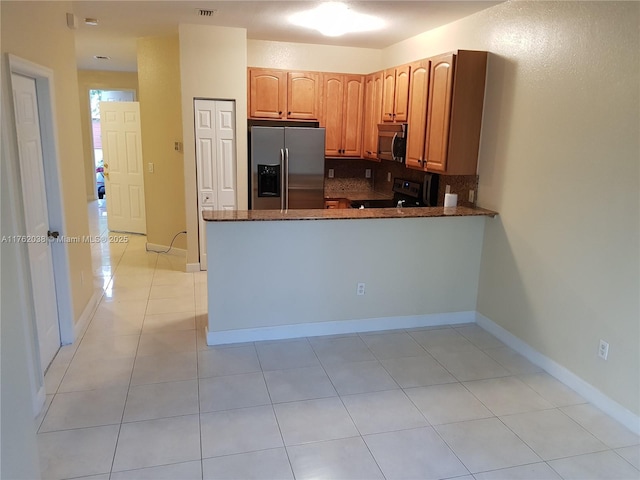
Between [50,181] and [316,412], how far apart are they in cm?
237

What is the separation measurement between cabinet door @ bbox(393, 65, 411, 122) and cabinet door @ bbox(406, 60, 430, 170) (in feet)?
0.27

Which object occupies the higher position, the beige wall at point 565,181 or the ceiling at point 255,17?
the ceiling at point 255,17

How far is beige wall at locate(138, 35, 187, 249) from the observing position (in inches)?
205

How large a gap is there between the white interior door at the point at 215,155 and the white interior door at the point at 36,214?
206cm

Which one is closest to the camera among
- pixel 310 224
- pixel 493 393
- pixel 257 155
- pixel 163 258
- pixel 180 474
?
pixel 180 474

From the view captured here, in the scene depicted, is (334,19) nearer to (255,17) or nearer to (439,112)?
(255,17)

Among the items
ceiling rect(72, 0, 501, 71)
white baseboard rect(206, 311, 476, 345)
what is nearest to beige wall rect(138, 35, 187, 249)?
ceiling rect(72, 0, 501, 71)

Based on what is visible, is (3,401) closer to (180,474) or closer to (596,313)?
(180,474)

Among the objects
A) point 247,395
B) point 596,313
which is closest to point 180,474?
point 247,395

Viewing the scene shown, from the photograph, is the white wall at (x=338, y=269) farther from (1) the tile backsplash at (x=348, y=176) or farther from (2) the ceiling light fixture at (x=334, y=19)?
(1) the tile backsplash at (x=348, y=176)

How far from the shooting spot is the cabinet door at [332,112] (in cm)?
531

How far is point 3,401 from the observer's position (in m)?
1.32

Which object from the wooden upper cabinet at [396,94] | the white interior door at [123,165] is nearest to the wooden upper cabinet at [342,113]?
the wooden upper cabinet at [396,94]

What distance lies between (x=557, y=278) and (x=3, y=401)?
3.09 meters
